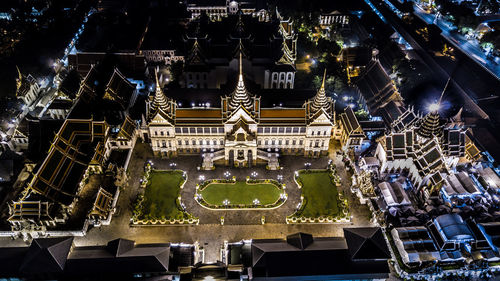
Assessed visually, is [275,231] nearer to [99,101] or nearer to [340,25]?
[99,101]

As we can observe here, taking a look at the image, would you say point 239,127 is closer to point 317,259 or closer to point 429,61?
point 317,259

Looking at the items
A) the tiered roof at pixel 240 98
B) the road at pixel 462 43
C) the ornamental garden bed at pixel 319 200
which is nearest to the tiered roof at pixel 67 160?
the tiered roof at pixel 240 98

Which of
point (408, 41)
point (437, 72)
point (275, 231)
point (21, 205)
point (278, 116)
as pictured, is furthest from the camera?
point (408, 41)

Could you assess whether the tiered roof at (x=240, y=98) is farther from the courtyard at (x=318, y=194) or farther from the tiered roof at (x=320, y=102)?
the courtyard at (x=318, y=194)

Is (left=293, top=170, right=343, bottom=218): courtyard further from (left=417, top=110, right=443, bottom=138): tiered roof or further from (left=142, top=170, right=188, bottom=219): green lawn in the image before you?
(left=142, top=170, right=188, bottom=219): green lawn

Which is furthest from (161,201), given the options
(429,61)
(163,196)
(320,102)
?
(429,61)

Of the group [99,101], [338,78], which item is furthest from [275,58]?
[99,101]
